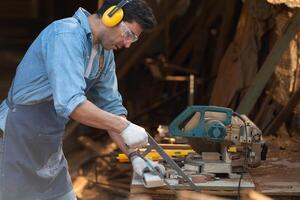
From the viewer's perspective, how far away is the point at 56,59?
9.57ft

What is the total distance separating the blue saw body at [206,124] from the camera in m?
3.80

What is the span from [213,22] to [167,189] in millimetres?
5210

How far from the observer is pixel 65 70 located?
289 centimetres

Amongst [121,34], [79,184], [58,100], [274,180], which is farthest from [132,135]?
[79,184]

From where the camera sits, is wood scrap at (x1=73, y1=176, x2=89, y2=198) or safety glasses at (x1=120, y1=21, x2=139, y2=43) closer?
safety glasses at (x1=120, y1=21, x2=139, y2=43)

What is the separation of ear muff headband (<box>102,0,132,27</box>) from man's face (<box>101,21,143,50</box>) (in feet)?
0.11

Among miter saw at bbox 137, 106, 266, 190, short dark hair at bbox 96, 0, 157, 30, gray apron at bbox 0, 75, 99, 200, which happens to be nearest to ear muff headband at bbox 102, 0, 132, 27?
short dark hair at bbox 96, 0, 157, 30

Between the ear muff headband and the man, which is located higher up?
the ear muff headband

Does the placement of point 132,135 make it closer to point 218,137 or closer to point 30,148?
point 30,148

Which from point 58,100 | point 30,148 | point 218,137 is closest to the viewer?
point 58,100

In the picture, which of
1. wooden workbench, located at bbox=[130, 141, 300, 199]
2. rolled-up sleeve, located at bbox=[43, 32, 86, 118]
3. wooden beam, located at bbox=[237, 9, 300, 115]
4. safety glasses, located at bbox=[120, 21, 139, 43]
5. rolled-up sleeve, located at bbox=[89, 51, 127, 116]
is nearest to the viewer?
rolled-up sleeve, located at bbox=[43, 32, 86, 118]

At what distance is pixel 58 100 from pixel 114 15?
49 centimetres

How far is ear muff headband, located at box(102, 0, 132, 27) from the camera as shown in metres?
3.04

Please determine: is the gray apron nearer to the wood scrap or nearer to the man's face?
the man's face
